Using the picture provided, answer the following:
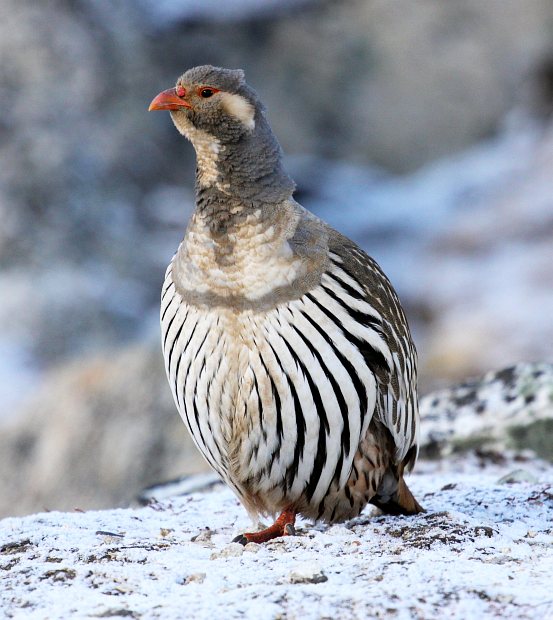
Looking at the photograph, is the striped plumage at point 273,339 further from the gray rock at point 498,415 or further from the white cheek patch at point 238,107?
the gray rock at point 498,415

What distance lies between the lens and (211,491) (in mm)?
7797

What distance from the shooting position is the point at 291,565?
4656 mm

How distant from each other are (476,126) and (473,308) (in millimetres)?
6311

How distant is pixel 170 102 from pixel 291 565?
8.66 ft

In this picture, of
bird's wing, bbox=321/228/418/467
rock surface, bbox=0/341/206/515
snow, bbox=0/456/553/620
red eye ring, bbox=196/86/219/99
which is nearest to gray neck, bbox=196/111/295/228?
red eye ring, bbox=196/86/219/99

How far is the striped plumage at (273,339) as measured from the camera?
5398mm

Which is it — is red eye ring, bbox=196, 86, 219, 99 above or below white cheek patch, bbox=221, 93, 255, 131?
above

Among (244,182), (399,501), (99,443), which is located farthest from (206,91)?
(99,443)

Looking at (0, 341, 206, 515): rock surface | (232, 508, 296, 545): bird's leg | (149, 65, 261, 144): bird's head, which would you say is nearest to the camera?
(232, 508, 296, 545): bird's leg

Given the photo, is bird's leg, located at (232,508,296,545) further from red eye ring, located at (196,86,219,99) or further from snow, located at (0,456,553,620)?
red eye ring, located at (196,86,219,99)

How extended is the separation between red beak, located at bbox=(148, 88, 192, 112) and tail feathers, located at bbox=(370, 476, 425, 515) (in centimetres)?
245

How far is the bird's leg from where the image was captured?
5.50m

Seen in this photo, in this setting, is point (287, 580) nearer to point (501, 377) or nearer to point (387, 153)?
point (501, 377)

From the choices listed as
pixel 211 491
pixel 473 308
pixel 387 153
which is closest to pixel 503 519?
pixel 211 491
